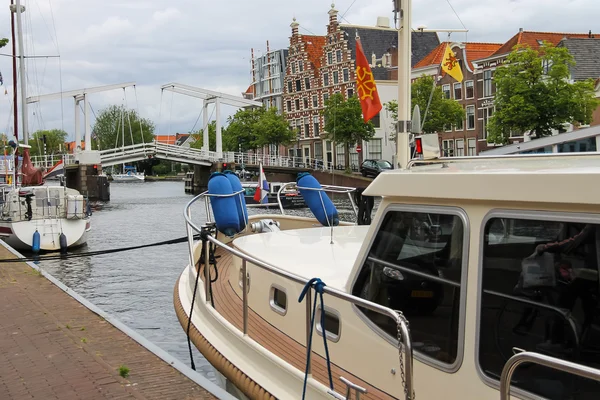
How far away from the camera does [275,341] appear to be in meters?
4.61

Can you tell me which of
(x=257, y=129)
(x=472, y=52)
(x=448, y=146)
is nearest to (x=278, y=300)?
(x=448, y=146)

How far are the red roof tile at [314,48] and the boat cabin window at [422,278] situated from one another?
61.5 meters

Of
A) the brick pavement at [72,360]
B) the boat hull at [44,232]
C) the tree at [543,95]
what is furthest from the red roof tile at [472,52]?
the brick pavement at [72,360]

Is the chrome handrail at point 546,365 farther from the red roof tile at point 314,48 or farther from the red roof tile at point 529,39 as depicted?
the red roof tile at point 314,48

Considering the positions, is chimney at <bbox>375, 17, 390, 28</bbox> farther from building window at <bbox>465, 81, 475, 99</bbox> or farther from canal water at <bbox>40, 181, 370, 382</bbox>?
building window at <bbox>465, 81, 475, 99</bbox>

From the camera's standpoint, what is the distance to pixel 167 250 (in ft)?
65.8

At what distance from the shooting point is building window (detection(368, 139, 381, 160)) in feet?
183

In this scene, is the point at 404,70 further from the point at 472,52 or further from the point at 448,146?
the point at 472,52

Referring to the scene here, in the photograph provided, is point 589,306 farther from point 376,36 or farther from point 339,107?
point 376,36

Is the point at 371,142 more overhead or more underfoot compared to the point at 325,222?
more overhead

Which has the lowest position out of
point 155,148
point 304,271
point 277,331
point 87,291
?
point 87,291

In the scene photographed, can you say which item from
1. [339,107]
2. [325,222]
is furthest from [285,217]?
[339,107]

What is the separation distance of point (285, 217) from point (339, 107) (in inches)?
1665

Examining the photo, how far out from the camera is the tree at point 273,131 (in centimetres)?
6238
